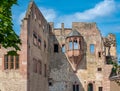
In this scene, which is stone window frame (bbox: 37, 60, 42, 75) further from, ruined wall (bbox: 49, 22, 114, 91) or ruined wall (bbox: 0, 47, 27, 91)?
ruined wall (bbox: 0, 47, 27, 91)

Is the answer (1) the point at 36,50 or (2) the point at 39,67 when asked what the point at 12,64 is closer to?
(1) the point at 36,50

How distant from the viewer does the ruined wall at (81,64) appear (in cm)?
4319

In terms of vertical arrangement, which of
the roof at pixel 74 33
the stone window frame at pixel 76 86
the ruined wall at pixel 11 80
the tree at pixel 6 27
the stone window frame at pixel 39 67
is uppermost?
the roof at pixel 74 33

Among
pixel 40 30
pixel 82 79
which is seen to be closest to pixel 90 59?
pixel 82 79

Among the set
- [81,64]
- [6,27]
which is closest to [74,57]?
[81,64]

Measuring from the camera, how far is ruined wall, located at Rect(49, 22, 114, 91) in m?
43.2

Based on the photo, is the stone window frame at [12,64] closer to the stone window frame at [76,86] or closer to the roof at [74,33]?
the roof at [74,33]

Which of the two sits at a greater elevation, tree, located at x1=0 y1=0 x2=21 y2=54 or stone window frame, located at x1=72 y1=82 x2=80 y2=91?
tree, located at x1=0 y1=0 x2=21 y2=54

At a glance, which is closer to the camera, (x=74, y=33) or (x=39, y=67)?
(x=39, y=67)

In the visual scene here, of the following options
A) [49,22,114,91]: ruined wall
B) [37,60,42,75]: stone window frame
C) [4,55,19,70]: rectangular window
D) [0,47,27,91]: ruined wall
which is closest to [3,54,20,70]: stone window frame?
[4,55,19,70]: rectangular window

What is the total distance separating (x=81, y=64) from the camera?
43875 millimetres

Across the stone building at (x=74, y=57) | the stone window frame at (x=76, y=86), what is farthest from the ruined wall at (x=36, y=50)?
the stone window frame at (x=76, y=86)

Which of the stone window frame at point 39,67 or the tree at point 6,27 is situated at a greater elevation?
the tree at point 6,27

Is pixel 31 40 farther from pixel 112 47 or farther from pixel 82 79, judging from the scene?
pixel 112 47
